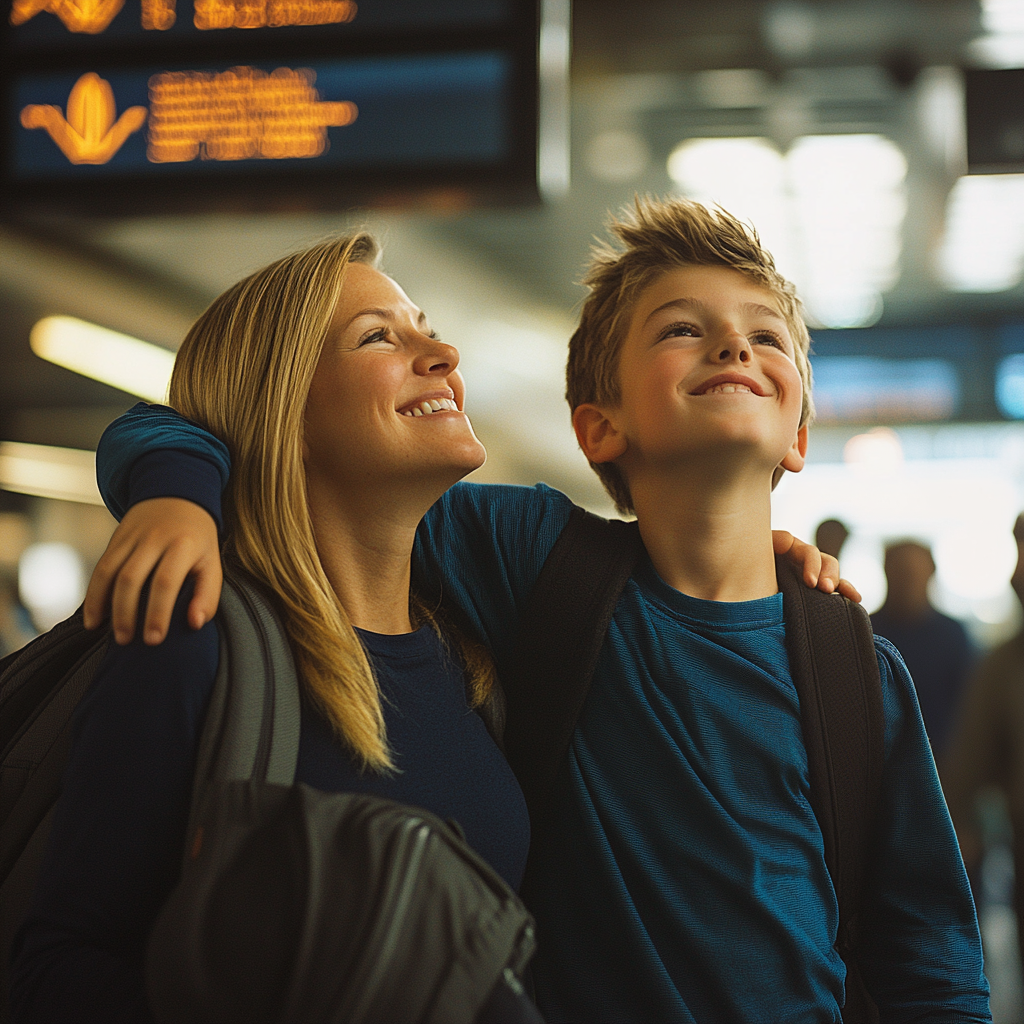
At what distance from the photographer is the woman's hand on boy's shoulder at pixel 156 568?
1045mm

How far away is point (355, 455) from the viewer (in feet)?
4.52

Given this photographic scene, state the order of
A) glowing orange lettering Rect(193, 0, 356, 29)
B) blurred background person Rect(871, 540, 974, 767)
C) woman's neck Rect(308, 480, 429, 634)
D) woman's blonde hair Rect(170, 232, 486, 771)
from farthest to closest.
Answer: blurred background person Rect(871, 540, 974, 767) → glowing orange lettering Rect(193, 0, 356, 29) → woman's neck Rect(308, 480, 429, 634) → woman's blonde hair Rect(170, 232, 486, 771)

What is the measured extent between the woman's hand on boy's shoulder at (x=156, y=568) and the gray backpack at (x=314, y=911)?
12 cm

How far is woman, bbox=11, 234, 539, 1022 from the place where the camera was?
1.01 metres

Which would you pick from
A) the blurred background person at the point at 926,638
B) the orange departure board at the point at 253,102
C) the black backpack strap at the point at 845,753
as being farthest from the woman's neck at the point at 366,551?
the blurred background person at the point at 926,638

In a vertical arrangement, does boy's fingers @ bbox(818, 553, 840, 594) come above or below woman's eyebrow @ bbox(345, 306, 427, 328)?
below

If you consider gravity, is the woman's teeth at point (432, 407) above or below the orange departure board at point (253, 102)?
below

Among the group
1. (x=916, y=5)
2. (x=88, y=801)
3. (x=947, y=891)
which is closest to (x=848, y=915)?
(x=947, y=891)

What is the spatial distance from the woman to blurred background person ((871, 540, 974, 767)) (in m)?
3.49

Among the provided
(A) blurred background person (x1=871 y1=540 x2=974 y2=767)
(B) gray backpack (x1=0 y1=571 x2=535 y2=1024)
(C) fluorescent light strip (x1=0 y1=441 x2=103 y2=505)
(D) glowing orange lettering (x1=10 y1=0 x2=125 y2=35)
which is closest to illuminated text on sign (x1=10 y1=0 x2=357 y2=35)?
(D) glowing orange lettering (x1=10 y1=0 x2=125 y2=35)

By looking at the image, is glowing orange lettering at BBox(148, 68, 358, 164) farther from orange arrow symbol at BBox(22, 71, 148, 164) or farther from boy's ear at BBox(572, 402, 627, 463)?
boy's ear at BBox(572, 402, 627, 463)

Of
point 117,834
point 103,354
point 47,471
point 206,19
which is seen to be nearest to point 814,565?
point 117,834

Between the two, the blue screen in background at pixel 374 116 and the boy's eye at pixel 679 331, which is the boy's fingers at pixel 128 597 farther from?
the blue screen in background at pixel 374 116

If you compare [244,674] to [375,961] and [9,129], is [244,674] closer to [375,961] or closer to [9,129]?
[375,961]
